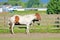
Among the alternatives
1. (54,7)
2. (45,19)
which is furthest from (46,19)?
(54,7)

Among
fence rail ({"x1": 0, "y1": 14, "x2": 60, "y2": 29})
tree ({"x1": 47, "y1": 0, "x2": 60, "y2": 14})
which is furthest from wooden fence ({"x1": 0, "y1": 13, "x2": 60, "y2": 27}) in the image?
tree ({"x1": 47, "y1": 0, "x2": 60, "y2": 14})

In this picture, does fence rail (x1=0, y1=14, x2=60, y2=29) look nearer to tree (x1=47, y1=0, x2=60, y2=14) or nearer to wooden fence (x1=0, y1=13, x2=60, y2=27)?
wooden fence (x1=0, y1=13, x2=60, y2=27)

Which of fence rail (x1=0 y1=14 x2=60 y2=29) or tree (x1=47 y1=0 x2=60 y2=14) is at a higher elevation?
tree (x1=47 y1=0 x2=60 y2=14)

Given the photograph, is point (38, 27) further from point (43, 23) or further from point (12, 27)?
point (12, 27)

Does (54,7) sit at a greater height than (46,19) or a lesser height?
greater

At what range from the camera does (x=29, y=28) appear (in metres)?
15.7

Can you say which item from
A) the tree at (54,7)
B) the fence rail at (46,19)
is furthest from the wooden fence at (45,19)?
the tree at (54,7)

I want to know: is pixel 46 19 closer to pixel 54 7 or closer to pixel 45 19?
pixel 45 19

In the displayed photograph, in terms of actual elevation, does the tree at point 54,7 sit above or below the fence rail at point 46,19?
above

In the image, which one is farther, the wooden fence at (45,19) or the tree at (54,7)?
the tree at (54,7)

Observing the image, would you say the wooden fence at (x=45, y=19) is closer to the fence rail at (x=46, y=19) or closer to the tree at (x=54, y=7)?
the fence rail at (x=46, y=19)

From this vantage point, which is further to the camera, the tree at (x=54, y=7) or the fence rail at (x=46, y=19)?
the tree at (x=54, y=7)

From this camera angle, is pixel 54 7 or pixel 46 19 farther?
pixel 54 7
